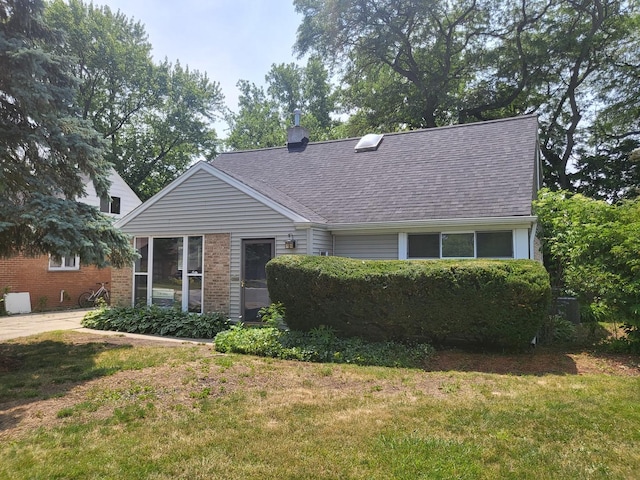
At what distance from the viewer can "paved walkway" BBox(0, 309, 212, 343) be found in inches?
401

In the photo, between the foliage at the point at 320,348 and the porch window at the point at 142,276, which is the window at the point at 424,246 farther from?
the porch window at the point at 142,276

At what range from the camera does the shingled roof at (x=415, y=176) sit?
404 inches

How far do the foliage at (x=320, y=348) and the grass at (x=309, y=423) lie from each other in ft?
1.81

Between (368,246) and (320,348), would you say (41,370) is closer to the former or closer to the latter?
(320,348)

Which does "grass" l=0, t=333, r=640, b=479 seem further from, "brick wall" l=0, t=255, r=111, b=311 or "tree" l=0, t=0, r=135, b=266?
"brick wall" l=0, t=255, r=111, b=311

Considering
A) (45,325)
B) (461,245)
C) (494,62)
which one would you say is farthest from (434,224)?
(494,62)

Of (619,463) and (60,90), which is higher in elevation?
(60,90)

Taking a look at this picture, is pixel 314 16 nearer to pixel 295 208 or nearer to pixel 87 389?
pixel 295 208

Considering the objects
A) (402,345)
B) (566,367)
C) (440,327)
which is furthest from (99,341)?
(566,367)

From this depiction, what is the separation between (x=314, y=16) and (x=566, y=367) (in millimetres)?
25242

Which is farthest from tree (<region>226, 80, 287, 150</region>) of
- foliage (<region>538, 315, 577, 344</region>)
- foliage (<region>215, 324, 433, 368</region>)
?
foliage (<region>538, 315, 577, 344</region>)

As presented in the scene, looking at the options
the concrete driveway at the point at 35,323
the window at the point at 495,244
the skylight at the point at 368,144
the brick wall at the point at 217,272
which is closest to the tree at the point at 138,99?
the concrete driveway at the point at 35,323

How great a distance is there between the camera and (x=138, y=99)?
31.5m

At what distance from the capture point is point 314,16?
26312 mm
